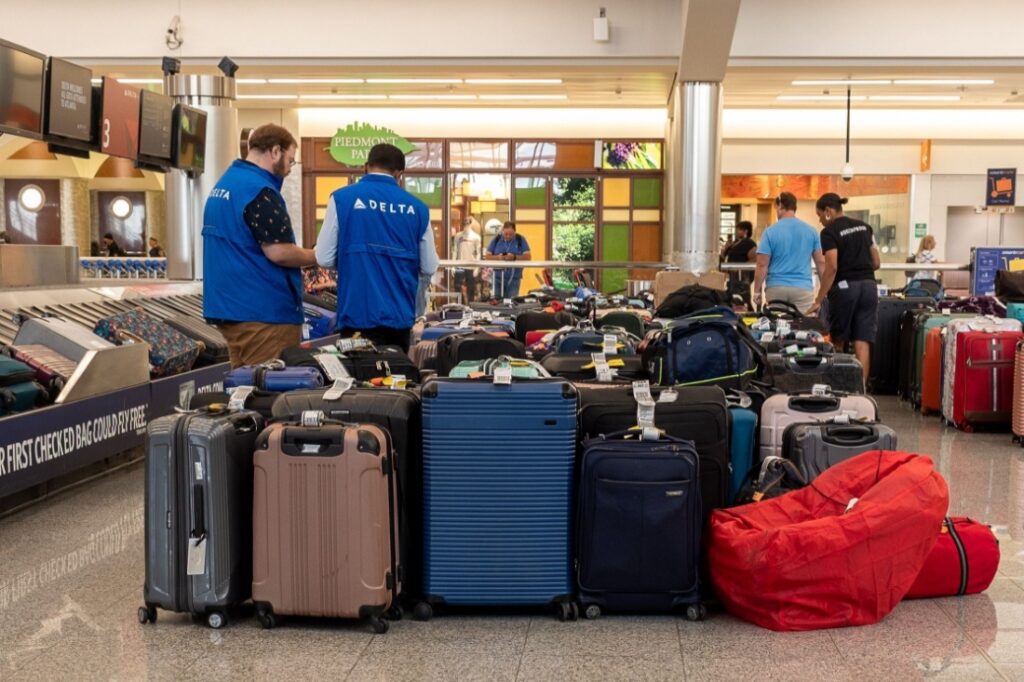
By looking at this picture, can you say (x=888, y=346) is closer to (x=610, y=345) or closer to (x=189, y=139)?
(x=610, y=345)

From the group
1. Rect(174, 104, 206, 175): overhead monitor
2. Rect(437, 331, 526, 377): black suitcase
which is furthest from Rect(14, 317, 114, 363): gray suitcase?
Rect(174, 104, 206, 175): overhead monitor

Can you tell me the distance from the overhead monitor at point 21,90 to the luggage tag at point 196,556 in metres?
5.23

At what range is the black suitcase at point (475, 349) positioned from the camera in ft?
Result: 18.7

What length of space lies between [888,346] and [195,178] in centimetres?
691

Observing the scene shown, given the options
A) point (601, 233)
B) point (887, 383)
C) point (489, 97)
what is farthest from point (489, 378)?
point (601, 233)

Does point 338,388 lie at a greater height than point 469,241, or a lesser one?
lesser

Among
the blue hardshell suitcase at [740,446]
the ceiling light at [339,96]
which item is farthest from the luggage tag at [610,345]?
the ceiling light at [339,96]

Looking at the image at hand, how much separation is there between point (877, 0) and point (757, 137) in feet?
22.6

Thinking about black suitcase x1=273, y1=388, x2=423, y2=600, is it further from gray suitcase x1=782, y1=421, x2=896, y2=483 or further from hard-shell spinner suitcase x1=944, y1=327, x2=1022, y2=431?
hard-shell spinner suitcase x1=944, y1=327, x2=1022, y2=431

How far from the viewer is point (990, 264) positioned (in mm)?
13812

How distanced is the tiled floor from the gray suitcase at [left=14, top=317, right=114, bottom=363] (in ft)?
7.52

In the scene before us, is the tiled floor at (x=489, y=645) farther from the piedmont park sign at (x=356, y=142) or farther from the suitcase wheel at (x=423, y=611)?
the piedmont park sign at (x=356, y=142)

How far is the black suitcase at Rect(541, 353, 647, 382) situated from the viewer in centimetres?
502

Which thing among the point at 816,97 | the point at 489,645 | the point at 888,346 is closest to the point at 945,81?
the point at 816,97
